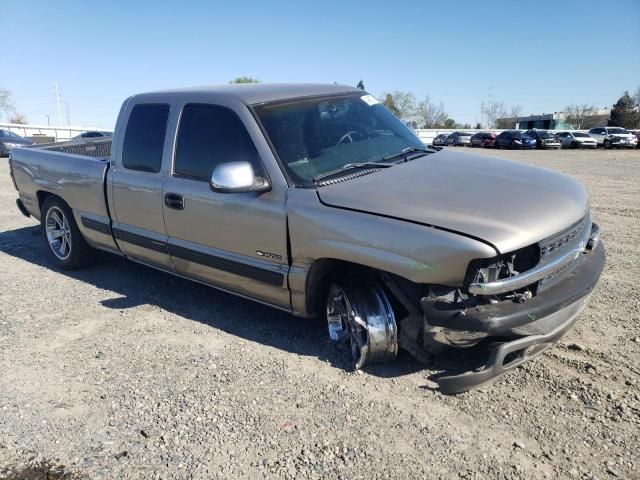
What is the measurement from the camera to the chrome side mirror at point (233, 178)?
11.1 feet

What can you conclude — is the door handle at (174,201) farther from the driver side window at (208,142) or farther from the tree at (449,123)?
the tree at (449,123)

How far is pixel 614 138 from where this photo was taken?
36.2 meters

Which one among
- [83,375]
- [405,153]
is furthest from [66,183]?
[405,153]

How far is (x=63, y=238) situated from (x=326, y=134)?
372 centimetres

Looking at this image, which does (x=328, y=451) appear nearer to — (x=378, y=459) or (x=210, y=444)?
(x=378, y=459)

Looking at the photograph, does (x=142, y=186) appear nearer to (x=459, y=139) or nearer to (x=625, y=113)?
(x=459, y=139)

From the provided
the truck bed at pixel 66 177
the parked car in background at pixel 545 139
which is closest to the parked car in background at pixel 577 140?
the parked car in background at pixel 545 139

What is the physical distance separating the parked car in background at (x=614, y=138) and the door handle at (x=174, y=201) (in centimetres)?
3933

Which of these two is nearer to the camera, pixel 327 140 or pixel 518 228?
pixel 518 228

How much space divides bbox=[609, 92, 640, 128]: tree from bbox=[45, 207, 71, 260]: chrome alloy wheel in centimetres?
6700

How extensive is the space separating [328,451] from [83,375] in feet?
6.31

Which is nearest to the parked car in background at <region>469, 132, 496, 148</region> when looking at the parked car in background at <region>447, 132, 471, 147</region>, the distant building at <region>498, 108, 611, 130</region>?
the parked car in background at <region>447, 132, 471, 147</region>

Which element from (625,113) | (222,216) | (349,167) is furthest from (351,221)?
(625,113)

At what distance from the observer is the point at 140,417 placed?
10.1 ft
